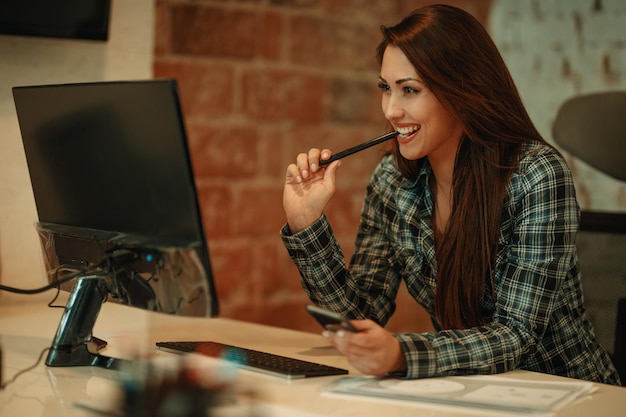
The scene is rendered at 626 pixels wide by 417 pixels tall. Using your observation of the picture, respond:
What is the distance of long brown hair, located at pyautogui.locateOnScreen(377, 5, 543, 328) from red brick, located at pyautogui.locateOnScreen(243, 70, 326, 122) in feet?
2.93

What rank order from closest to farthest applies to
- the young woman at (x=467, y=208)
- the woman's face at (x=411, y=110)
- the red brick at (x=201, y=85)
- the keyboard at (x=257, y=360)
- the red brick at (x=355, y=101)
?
the keyboard at (x=257, y=360) → the young woman at (x=467, y=208) → the woman's face at (x=411, y=110) → the red brick at (x=201, y=85) → the red brick at (x=355, y=101)

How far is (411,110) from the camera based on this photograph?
63.2 inches

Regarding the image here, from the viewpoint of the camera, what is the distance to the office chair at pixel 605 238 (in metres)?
1.74

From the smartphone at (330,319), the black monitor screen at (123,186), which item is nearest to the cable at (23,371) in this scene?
the black monitor screen at (123,186)

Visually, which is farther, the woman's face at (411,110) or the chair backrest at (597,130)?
the chair backrest at (597,130)

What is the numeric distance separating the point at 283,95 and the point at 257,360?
1340 millimetres

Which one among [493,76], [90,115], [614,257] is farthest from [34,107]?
[614,257]

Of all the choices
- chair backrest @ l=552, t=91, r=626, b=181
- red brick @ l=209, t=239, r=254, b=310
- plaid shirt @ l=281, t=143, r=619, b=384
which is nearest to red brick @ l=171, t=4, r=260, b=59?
red brick @ l=209, t=239, r=254, b=310

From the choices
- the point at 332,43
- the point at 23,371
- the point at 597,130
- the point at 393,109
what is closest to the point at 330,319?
the point at 23,371

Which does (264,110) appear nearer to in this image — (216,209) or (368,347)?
(216,209)

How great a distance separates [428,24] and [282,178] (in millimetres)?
1040

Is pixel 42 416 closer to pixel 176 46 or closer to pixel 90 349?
pixel 90 349

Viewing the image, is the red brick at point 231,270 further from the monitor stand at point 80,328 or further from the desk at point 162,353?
the monitor stand at point 80,328

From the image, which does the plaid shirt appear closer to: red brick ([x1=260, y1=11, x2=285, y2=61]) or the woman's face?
the woman's face
